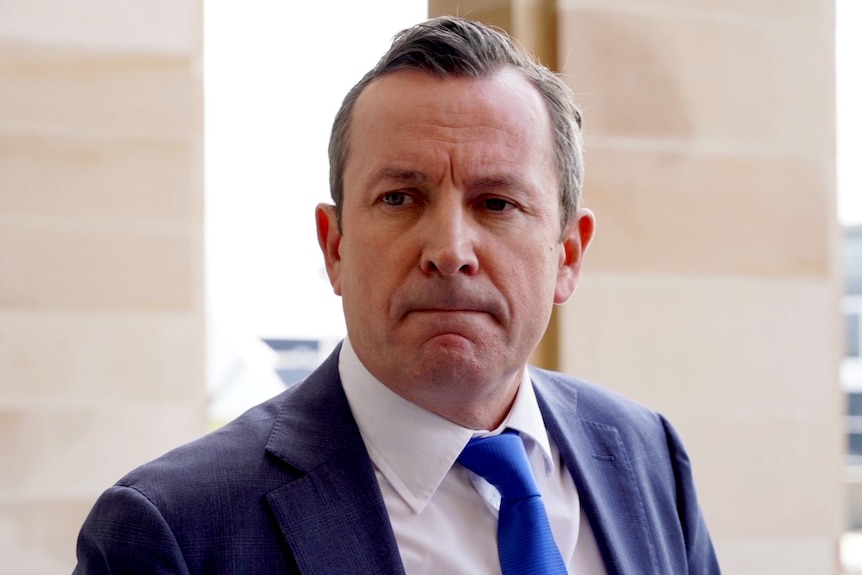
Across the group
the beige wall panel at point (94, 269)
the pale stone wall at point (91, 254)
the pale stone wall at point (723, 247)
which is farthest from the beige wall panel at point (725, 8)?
the beige wall panel at point (94, 269)

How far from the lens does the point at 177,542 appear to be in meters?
1.75

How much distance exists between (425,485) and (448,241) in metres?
0.41

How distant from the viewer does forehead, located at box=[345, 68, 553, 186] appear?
1939 mm

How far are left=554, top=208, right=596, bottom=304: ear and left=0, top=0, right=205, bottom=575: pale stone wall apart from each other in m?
1.38

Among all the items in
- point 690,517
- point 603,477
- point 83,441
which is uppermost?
point 603,477

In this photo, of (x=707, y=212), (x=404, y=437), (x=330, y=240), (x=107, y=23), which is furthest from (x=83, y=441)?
(x=707, y=212)

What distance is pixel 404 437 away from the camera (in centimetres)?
199

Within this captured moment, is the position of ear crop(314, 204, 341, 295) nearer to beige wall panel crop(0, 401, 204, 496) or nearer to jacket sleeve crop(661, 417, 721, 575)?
jacket sleeve crop(661, 417, 721, 575)

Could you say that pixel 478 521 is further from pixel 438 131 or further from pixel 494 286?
pixel 438 131

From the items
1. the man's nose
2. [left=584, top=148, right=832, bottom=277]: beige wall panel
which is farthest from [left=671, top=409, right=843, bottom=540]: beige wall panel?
the man's nose

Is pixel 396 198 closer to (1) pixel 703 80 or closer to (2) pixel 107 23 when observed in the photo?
(2) pixel 107 23

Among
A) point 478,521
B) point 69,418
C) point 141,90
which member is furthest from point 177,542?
point 141,90

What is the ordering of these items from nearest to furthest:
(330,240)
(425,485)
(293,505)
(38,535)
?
(293,505), (425,485), (330,240), (38,535)

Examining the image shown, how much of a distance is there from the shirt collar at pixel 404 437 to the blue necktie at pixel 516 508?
3 cm
